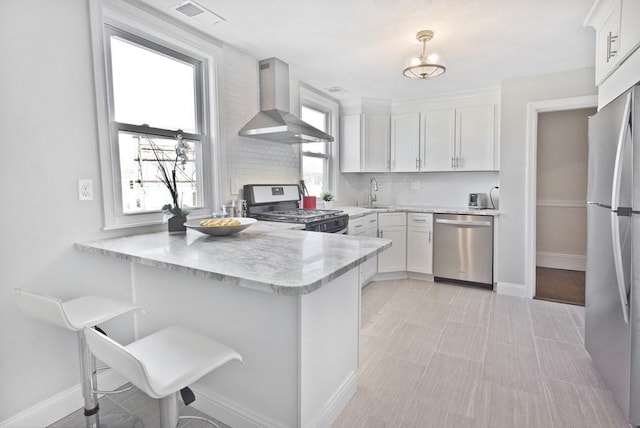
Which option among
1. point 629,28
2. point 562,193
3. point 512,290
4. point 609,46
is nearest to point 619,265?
point 629,28

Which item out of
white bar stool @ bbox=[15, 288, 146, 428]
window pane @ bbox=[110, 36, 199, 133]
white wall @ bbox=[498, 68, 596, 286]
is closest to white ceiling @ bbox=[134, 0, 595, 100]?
white wall @ bbox=[498, 68, 596, 286]

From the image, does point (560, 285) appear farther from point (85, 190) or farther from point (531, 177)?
point (85, 190)

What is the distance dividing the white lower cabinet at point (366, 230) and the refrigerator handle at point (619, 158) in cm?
232

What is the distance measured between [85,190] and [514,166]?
157 inches

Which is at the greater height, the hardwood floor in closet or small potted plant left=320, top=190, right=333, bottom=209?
small potted plant left=320, top=190, right=333, bottom=209

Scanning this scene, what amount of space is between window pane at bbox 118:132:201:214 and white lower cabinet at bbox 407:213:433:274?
2.84 meters

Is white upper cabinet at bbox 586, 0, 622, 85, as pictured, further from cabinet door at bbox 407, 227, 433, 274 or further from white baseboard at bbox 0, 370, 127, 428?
white baseboard at bbox 0, 370, 127, 428

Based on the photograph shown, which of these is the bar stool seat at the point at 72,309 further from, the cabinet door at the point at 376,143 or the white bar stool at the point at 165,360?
the cabinet door at the point at 376,143

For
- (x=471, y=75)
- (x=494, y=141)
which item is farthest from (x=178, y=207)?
(x=494, y=141)

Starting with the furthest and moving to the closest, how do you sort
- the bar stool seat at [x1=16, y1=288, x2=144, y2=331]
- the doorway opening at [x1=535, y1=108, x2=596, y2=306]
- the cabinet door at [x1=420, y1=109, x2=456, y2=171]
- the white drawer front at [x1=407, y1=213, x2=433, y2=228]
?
the doorway opening at [x1=535, y1=108, x2=596, y2=306]
the cabinet door at [x1=420, y1=109, x2=456, y2=171]
the white drawer front at [x1=407, y1=213, x2=433, y2=228]
the bar stool seat at [x1=16, y1=288, x2=144, y2=331]

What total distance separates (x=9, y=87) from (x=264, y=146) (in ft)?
6.48

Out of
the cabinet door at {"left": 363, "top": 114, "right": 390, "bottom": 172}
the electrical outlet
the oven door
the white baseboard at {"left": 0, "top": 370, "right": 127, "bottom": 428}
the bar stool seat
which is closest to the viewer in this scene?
the bar stool seat

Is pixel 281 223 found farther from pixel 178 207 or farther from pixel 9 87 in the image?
pixel 9 87

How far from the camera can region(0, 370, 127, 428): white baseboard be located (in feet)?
5.62
